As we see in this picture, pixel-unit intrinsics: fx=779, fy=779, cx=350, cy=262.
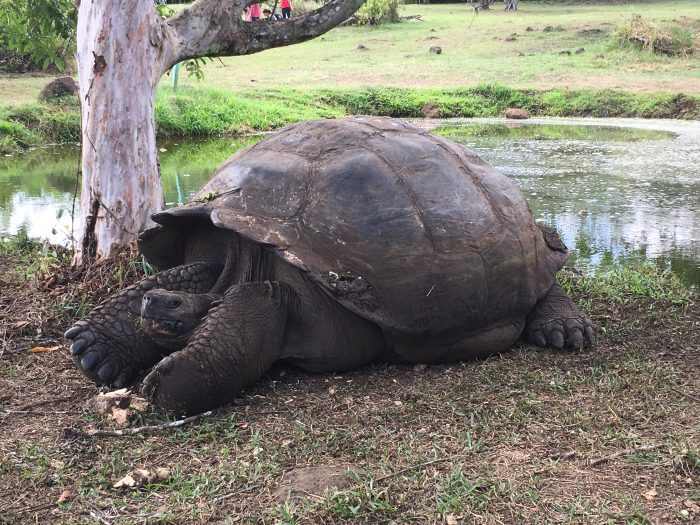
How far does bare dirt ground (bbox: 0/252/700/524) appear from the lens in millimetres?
2309

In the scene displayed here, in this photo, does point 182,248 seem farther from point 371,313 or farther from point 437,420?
point 437,420

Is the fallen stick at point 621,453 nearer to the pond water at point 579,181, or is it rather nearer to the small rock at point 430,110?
the pond water at point 579,181

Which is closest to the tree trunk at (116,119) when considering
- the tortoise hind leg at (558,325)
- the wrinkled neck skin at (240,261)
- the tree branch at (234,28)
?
the tree branch at (234,28)

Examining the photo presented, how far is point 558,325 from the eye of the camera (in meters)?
3.79

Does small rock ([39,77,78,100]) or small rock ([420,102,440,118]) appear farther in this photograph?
small rock ([420,102,440,118])

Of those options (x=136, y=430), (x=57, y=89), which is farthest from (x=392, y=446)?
(x=57, y=89)

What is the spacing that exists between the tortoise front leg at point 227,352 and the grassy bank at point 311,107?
8.33 metres

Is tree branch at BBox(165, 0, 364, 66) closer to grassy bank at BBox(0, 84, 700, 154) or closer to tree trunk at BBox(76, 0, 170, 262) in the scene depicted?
tree trunk at BBox(76, 0, 170, 262)

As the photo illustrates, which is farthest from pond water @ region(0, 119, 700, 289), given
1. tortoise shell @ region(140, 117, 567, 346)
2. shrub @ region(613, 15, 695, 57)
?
shrub @ region(613, 15, 695, 57)

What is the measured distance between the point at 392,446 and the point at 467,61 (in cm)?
1836

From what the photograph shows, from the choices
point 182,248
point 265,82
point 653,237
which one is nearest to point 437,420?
point 182,248

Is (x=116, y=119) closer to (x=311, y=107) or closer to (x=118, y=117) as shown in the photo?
(x=118, y=117)

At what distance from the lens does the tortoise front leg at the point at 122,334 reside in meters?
3.29

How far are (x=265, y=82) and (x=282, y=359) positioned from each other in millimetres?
14342
